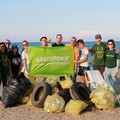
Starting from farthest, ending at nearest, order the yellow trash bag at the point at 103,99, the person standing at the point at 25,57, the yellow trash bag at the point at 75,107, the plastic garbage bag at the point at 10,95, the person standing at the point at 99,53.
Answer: the person standing at the point at 25,57 < the person standing at the point at 99,53 < the plastic garbage bag at the point at 10,95 < the yellow trash bag at the point at 103,99 < the yellow trash bag at the point at 75,107

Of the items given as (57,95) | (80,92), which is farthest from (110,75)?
(57,95)

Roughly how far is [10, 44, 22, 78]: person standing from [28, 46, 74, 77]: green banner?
39cm

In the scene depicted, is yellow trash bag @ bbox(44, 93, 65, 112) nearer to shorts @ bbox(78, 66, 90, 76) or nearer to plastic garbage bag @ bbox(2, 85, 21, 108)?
plastic garbage bag @ bbox(2, 85, 21, 108)

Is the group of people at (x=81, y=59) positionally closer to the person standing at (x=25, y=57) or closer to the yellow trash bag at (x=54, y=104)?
the person standing at (x=25, y=57)

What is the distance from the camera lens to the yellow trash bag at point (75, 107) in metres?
7.68

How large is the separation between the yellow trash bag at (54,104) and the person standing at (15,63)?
6.36 ft

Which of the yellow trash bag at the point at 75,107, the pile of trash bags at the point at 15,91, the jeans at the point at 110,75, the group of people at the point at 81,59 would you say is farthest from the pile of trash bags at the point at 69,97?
the jeans at the point at 110,75

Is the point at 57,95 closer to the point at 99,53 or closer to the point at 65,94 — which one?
the point at 65,94

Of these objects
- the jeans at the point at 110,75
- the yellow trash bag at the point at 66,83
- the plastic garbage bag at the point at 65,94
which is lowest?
the plastic garbage bag at the point at 65,94

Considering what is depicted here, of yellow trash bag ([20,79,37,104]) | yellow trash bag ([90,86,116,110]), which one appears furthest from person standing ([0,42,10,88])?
yellow trash bag ([90,86,116,110])

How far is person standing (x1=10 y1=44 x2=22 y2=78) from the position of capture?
9.35 meters

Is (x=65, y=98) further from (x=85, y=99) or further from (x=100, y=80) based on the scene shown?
(x=100, y=80)

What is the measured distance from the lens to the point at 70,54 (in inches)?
370

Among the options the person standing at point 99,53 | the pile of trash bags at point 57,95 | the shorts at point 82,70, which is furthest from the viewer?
the shorts at point 82,70
